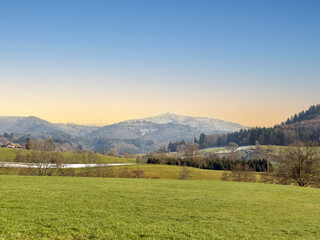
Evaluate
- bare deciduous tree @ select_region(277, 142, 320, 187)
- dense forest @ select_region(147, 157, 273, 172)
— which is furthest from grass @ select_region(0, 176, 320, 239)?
dense forest @ select_region(147, 157, 273, 172)

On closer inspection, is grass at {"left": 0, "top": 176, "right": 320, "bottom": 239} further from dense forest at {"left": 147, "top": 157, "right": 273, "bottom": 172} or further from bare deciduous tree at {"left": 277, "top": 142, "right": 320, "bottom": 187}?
dense forest at {"left": 147, "top": 157, "right": 273, "bottom": 172}

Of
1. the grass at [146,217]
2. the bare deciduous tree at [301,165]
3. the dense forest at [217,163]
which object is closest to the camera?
the grass at [146,217]

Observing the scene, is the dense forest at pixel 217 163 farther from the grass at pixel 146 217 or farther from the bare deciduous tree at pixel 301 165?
the grass at pixel 146 217

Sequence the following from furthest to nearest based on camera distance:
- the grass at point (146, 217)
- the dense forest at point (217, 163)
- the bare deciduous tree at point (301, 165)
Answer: the dense forest at point (217, 163) → the bare deciduous tree at point (301, 165) → the grass at point (146, 217)

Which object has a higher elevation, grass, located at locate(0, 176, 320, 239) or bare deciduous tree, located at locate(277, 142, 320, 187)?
bare deciduous tree, located at locate(277, 142, 320, 187)

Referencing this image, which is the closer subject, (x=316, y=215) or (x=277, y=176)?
(x=316, y=215)

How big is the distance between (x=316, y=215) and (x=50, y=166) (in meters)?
76.8

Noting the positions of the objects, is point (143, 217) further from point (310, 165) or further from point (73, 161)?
point (73, 161)

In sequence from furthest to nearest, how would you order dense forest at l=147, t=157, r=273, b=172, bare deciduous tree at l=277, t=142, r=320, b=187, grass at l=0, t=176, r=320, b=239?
dense forest at l=147, t=157, r=273, b=172, bare deciduous tree at l=277, t=142, r=320, b=187, grass at l=0, t=176, r=320, b=239

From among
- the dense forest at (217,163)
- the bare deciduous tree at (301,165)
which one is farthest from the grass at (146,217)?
the dense forest at (217,163)

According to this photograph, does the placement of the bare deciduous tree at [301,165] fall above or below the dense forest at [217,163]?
above

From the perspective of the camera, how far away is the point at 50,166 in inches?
3349

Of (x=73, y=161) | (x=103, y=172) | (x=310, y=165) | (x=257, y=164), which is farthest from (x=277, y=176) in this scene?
(x=73, y=161)

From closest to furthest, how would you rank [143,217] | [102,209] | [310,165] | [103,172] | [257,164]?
1. [143,217]
2. [102,209]
3. [310,165]
4. [103,172]
5. [257,164]
